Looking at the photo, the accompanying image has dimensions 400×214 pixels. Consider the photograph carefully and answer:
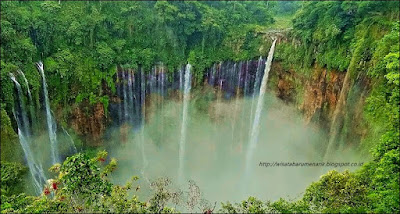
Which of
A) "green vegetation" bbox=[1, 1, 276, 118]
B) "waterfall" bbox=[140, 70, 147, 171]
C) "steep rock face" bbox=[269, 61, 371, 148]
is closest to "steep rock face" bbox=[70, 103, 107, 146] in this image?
"green vegetation" bbox=[1, 1, 276, 118]

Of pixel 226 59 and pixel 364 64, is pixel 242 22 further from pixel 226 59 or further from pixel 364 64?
pixel 364 64

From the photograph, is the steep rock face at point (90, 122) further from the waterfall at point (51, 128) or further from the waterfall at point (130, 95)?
the waterfall at point (130, 95)

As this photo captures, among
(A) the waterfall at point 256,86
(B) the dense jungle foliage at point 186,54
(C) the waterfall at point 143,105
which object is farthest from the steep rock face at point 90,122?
(A) the waterfall at point 256,86

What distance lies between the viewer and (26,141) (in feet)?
63.3

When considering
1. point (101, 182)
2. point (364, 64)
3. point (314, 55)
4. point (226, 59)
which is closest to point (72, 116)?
point (226, 59)

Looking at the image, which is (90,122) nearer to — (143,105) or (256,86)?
(143,105)

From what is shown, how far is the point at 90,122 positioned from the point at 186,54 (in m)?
7.35

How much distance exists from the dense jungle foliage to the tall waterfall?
64 cm

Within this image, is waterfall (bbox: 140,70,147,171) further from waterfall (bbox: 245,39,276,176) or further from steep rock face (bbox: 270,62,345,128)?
steep rock face (bbox: 270,62,345,128)

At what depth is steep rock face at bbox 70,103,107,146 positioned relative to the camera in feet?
70.4

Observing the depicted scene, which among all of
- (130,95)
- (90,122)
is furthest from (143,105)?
(90,122)

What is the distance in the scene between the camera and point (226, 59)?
23.4 metres

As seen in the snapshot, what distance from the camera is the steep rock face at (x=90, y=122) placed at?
2147 centimetres

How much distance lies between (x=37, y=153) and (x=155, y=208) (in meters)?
11.5
